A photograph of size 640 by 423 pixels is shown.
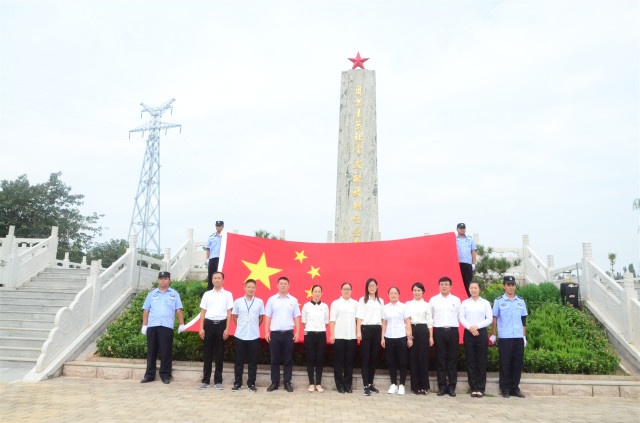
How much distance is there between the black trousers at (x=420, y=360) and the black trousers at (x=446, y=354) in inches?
6.0

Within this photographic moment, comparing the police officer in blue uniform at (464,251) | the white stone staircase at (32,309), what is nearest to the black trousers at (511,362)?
the police officer in blue uniform at (464,251)

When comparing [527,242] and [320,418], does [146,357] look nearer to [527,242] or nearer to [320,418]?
[320,418]

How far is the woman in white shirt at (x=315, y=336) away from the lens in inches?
227

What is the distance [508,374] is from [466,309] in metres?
0.93

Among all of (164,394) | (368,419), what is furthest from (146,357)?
(368,419)

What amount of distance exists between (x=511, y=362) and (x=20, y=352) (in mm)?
7243

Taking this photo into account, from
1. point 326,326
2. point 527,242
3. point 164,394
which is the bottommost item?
point 164,394

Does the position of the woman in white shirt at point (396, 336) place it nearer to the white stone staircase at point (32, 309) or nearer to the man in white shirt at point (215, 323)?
the man in white shirt at point (215, 323)

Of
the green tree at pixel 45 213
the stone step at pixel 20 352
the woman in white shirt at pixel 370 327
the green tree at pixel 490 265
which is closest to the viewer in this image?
the woman in white shirt at pixel 370 327

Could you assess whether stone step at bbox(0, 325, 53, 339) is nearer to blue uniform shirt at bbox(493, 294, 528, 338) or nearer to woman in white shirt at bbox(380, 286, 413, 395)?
woman in white shirt at bbox(380, 286, 413, 395)

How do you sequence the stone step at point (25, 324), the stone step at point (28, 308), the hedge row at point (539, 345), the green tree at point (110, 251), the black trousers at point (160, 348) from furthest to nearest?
the green tree at point (110, 251) < the stone step at point (28, 308) < the stone step at point (25, 324) < the hedge row at point (539, 345) < the black trousers at point (160, 348)

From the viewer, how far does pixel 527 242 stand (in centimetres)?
1155

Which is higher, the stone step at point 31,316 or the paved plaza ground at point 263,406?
the stone step at point 31,316

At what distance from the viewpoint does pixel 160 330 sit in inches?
241
